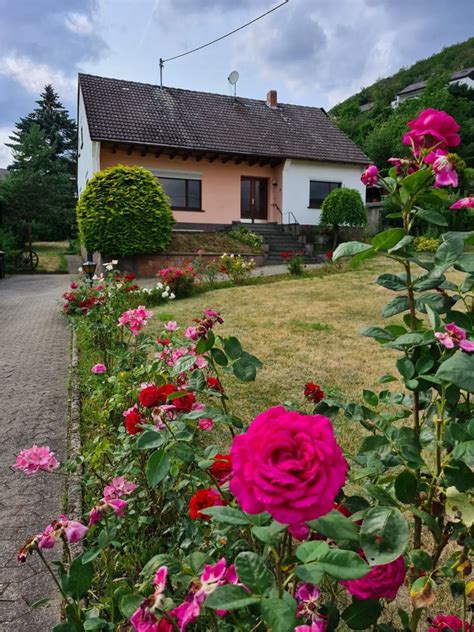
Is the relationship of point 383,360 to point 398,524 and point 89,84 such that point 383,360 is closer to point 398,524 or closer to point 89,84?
point 398,524

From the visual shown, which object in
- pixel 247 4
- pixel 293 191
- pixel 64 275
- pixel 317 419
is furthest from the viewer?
pixel 293 191

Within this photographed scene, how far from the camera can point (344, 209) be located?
16.0 meters

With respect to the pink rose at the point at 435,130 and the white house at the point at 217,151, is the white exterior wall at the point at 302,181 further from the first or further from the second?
the pink rose at the point at 435,130

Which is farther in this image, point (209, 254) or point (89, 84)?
point (89, 84)

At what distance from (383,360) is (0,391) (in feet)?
13.7

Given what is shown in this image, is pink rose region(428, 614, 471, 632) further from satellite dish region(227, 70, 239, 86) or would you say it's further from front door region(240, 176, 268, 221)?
satellite dish region(227, 70, 239, 86)

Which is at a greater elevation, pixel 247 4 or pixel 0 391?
pixel 247 4

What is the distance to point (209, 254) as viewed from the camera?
542 inches

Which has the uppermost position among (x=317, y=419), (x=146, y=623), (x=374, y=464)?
(x=317, y=419)

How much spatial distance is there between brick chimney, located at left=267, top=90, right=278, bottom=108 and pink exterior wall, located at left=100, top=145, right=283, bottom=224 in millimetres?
3962

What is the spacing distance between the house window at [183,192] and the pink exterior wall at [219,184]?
0.25 meters

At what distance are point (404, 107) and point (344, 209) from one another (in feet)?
141

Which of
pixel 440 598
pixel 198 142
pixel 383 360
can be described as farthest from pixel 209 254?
pixel 440 598

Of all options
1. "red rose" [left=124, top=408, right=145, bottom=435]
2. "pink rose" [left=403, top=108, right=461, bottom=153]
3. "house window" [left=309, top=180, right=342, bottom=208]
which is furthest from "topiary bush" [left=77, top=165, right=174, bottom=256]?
"pink rose" [left=403, top=108, right=461, bottom=153]
